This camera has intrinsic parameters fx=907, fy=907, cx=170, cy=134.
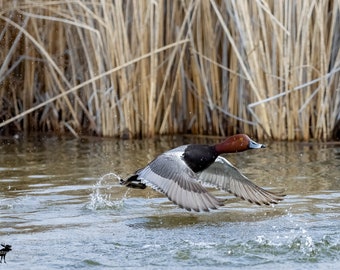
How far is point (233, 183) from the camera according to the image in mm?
6406

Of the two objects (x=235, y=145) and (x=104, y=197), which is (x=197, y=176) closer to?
(x=235, y=145)

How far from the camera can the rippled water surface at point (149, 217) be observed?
15.9ft

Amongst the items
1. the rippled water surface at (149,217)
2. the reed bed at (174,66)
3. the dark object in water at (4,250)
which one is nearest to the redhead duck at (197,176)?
A: the rippled water surface at (149,217)

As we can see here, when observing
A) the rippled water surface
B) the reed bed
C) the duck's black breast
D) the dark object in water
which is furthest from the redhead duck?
the reed bed

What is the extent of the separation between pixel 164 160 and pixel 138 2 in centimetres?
314

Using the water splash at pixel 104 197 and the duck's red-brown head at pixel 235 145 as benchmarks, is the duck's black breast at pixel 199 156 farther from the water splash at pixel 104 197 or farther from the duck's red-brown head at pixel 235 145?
the water splash at pixel 104 197

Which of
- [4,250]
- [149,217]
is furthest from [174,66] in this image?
[4,250]

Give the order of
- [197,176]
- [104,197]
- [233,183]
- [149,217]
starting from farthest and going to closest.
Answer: [104,197] < [233,183] < [197,176] < [149,217]

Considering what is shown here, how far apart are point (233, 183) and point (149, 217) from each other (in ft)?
2.47

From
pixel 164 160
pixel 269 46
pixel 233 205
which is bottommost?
pixel 233 205

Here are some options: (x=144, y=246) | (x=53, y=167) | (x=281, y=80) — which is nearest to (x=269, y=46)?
(x=281, y=80)

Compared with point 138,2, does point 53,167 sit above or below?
below

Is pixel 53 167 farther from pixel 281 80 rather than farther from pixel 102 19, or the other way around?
pixel 281 80

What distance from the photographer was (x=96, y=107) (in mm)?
9375
